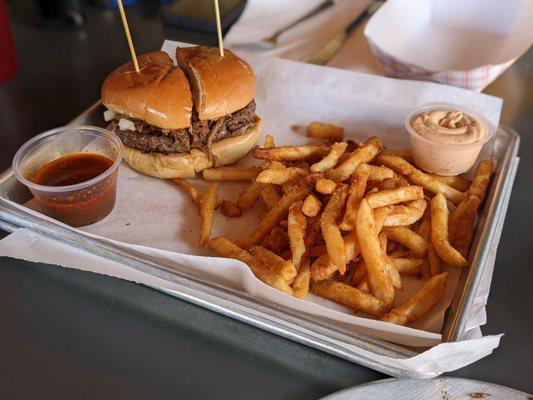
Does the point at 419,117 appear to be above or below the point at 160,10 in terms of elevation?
above

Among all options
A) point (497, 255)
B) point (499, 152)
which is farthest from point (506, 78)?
point (497, 255)

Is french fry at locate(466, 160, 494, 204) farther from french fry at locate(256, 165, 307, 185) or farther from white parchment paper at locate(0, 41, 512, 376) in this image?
french fry at locate(256, 165, 307, 185)

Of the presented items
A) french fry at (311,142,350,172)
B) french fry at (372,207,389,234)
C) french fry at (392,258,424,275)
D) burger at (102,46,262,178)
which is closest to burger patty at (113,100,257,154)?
burger at (102,46,262,178)

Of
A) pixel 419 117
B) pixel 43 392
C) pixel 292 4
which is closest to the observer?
pixel 43 392

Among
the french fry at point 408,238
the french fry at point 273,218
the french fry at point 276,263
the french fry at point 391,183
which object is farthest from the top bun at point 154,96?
the french fry at point 408,238

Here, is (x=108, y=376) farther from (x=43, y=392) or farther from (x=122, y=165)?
(x=122, y=165)

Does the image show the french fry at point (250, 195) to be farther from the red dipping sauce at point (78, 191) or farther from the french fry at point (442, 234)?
the french fry at point (442, 234)

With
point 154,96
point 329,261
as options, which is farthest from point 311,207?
point 154,96
